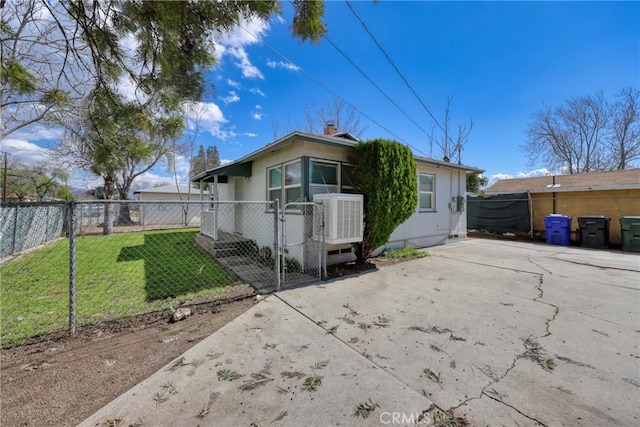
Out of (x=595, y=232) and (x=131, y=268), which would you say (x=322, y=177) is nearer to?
(x=131, y=268)

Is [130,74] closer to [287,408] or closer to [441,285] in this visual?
[287,408]

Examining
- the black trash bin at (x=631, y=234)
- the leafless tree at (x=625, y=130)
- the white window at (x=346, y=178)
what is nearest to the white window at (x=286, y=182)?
the white window at (x=346, y=178)

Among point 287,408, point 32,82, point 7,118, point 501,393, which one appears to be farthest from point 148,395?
point 7,118

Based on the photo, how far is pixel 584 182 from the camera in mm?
11266

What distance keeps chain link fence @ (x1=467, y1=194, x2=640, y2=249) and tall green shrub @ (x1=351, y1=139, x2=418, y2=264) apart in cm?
826

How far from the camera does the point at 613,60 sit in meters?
9.27

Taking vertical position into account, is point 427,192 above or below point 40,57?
below

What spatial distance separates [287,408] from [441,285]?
12.4 feet

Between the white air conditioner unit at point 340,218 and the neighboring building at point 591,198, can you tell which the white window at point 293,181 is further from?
the neighboring building at point 591,198

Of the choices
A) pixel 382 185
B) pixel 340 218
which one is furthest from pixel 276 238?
pixel 382 185

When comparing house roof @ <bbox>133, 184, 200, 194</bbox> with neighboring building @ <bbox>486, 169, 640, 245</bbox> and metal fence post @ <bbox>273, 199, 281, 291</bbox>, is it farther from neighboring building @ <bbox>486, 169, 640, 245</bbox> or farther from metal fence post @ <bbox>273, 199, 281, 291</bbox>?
neighboring building @ <bbox>486, 169, 640, 245</bbox>

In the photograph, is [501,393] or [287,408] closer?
[287,408]

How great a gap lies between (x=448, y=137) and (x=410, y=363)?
59.7 ft

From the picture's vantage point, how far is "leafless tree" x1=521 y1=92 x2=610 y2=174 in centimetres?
1914
